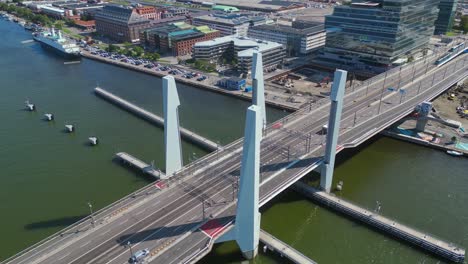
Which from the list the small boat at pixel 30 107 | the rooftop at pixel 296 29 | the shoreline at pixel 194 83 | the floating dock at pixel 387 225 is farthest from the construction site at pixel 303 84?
the small boat at pixel 30 107

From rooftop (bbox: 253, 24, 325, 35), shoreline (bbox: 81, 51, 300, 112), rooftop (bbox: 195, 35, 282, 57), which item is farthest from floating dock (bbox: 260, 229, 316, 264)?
rooftop (bbox: 253, 24, 325, 35)

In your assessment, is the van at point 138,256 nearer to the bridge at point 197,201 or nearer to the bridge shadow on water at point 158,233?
the bridge at point 197,201

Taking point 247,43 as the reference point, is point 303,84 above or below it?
below

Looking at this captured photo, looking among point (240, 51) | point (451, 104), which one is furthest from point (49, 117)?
point (451, 104)

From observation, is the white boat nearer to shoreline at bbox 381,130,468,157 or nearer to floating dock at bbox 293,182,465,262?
floating dock at bbox 293,182,465,262

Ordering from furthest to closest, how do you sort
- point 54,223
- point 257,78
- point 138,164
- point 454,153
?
1. point 454,153
2. point 138,164
3. point 257,78
4. point 54,223

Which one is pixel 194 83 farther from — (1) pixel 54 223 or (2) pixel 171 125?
(1) pixel 54 223
